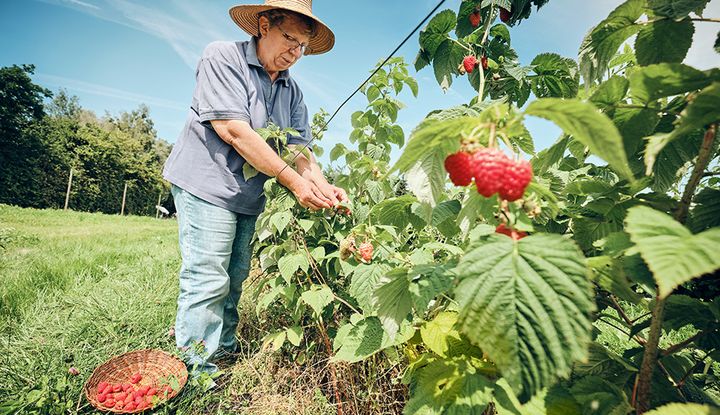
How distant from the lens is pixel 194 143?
1892mm

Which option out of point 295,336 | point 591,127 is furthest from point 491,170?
point 295,336

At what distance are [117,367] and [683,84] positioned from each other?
258cm

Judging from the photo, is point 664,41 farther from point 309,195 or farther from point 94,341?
point 94,341

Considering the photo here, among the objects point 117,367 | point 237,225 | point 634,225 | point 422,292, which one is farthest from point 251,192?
point 634,225

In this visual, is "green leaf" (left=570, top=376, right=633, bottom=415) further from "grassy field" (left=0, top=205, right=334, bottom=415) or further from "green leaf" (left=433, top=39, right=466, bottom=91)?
"grassy field" (left=0, top=205, right=334, bottom=415)

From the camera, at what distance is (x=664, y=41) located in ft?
2.34

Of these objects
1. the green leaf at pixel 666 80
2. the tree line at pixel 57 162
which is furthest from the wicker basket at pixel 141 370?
the tree line at pixel 57 162

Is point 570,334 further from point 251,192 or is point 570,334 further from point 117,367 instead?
point 117,367

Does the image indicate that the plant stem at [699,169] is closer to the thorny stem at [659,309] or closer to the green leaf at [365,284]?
the thorny stem at [659,309]

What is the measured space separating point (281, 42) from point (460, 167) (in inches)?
68.2

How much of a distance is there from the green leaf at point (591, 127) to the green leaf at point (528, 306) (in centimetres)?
14

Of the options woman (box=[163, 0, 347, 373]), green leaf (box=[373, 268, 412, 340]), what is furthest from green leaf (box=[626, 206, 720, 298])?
woman (box=[163, 0, 347, 373])

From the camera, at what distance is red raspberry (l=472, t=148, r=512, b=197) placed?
0.50m

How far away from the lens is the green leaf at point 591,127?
45 cm
